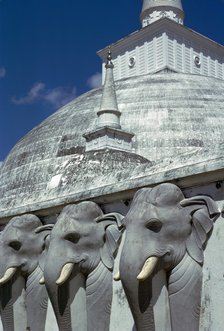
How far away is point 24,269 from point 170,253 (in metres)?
2.44

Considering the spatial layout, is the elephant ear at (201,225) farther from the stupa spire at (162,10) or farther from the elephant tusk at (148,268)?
the stupa spire at (162,10)

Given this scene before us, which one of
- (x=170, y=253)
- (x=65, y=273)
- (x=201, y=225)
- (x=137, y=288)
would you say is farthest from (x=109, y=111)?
(x=137, y=288)

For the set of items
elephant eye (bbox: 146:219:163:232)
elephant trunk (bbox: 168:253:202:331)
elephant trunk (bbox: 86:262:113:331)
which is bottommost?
elephant trunk (bbox: 168:253:202:331)

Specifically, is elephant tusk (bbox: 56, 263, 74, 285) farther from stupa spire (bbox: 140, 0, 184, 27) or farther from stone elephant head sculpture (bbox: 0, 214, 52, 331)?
stupa spire (bbox: 140, 0, 184, 27)

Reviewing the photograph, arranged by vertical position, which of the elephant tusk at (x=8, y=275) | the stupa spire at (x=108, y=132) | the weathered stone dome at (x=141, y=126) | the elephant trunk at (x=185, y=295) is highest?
the weathered stone dome at (x=141, y=126)

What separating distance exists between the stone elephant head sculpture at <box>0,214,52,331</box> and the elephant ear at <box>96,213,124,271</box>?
101 cm

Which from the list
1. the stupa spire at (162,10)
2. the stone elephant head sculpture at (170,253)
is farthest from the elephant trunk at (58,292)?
the stupa spire at (162,10)

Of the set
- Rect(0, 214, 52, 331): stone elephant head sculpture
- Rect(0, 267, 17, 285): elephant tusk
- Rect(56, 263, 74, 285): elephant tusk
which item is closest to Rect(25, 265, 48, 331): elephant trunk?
Rect(0, 214, 52, 331): stone elephant head sculpture

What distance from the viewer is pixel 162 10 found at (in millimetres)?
34781

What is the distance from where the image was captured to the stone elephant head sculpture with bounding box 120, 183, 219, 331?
620 cm

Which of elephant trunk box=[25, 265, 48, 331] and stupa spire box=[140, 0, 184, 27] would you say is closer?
elephant trunk box=[25, 265, 48, 331]

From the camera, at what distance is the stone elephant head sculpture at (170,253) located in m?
6.20

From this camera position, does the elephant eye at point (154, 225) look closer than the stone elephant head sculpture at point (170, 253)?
No

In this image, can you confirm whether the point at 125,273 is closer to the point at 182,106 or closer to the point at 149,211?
the point at 149,211
